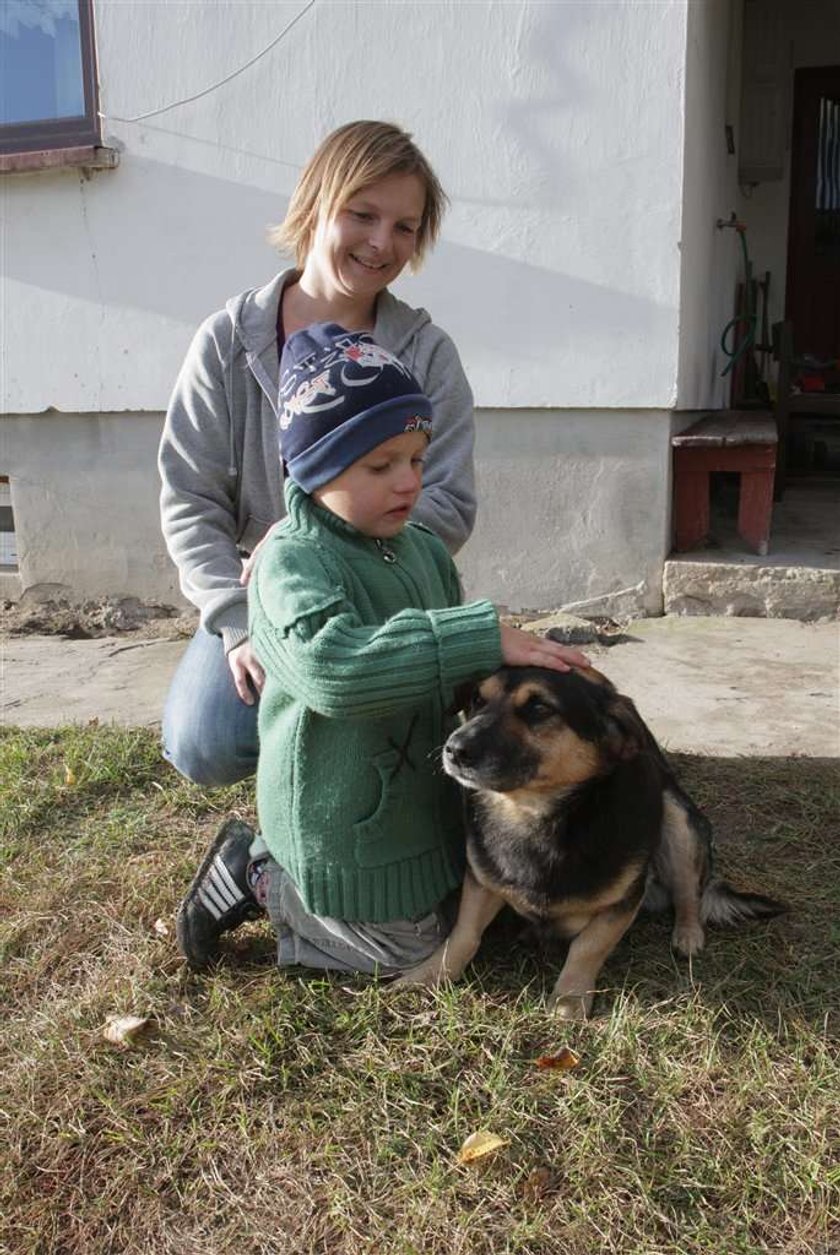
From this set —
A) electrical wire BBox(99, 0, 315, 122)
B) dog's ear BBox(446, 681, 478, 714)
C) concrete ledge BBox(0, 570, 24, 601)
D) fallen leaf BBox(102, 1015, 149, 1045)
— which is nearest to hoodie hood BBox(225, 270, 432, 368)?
dog's ear BBox(446, 681, 478, 714)

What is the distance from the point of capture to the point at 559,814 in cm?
222

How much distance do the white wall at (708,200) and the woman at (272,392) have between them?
88.3 inches

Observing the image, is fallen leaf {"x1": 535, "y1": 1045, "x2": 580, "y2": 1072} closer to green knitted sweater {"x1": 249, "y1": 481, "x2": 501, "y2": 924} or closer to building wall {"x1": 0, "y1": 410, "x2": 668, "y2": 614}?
green knitted sweater {"x1": 249, "y1": 481, "x2": 501, "y2": 924}

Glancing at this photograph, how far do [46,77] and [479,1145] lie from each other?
556 cm

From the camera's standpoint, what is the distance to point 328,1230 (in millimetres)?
1768

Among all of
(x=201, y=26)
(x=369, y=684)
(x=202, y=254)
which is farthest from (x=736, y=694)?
(x=201, y=26)

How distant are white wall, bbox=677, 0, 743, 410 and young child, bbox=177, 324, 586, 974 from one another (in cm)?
310

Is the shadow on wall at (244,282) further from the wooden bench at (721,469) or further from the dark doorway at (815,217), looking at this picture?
the dark doorway at (815,217)

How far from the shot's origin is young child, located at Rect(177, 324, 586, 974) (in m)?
1.95

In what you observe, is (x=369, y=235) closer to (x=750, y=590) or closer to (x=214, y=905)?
(x=214, y=905)

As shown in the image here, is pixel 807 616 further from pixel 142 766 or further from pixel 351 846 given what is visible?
pixel 351 846

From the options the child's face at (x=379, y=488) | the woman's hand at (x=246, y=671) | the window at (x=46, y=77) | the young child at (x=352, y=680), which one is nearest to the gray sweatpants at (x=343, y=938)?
the young child at (x=352, y=680)

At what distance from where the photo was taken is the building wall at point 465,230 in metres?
4.71

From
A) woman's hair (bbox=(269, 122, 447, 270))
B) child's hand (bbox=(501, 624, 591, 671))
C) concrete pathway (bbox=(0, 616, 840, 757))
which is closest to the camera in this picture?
child's hand (bbox=(501, 624, 591, 671))
